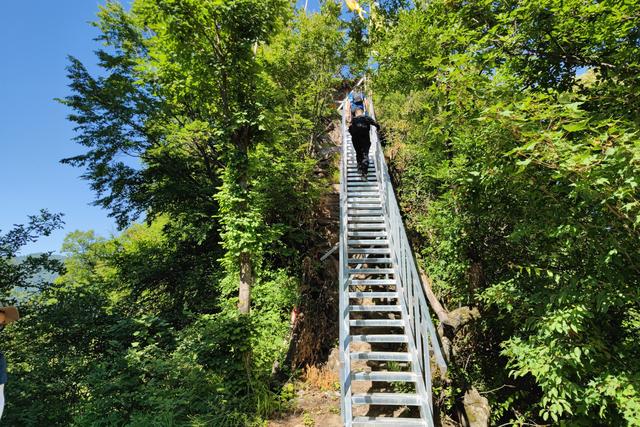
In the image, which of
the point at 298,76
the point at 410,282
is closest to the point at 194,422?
the point at 410,282

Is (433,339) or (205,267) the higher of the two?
(205,267)

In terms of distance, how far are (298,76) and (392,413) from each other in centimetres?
891

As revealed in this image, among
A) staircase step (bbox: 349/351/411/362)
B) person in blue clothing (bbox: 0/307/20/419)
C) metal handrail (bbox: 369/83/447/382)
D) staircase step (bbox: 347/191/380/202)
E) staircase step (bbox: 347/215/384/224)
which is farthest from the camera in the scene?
staircase step (bbox: 347/191/380/202)

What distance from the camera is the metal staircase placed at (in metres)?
3.80

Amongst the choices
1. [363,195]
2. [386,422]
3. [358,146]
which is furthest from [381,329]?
[358,146]

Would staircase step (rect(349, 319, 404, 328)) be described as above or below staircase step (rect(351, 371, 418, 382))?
above

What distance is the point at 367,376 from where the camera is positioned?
411 cm

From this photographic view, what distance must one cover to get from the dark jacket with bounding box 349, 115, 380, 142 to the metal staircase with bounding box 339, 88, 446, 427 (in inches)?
30.2

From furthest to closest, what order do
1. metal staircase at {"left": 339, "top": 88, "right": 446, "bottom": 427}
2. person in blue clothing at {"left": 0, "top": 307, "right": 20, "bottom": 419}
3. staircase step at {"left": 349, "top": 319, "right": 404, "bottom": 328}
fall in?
staircase step at {"left": 349, "top": 319, "right": 404, "bottom": 328} → metal staircase at {"left": 339, "top": 88, "right": 446, "bottom": 427} → person in blue clothing at {"left": 0, "top": 307, "right": 20, "bottom": 419}

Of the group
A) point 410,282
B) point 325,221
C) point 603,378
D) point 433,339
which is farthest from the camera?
point 325,221

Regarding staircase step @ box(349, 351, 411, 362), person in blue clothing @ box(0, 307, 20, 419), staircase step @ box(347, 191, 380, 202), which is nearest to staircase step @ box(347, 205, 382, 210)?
staircase step @ box(347, 191, 380, 202)

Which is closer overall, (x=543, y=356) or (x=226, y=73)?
(x=543, y=356)

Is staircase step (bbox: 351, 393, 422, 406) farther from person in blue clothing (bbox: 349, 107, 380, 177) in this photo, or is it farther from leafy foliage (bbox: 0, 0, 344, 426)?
person in blue clothing (bbox: 349, 107, 380, 177)

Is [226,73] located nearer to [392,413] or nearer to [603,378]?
[392,413]
